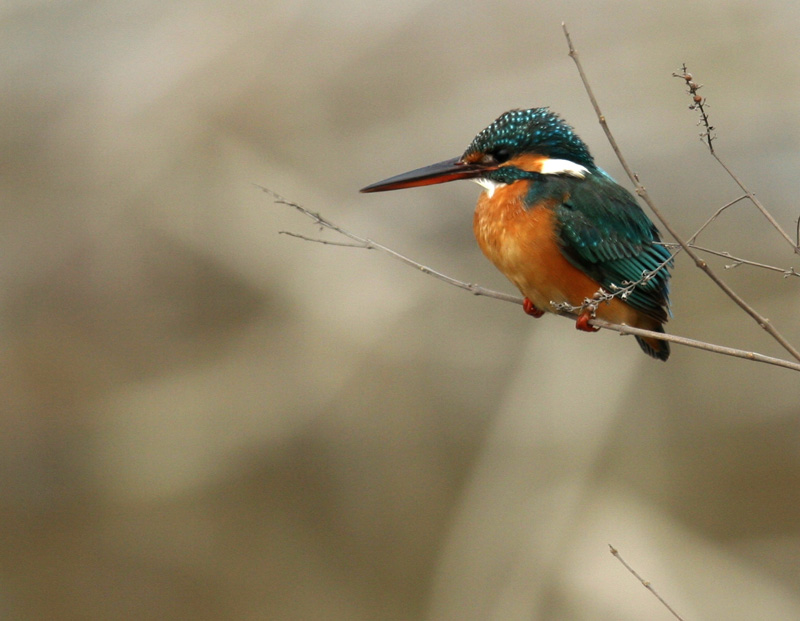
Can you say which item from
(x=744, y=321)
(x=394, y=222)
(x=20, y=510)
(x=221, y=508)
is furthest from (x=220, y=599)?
A: (x=744, y=321)

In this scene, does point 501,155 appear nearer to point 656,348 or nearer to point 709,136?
point 656,348

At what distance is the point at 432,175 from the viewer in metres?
1.91

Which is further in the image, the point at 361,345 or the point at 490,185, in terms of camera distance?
the point at 361,345

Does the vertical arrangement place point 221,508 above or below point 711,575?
below

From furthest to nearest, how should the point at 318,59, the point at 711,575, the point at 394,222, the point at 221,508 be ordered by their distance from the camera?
the point at 318,59 < the point at 221,508 < the point at 394,222 < the point at 711,575

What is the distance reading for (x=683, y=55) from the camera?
474 cm

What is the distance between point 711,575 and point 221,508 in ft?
7.98

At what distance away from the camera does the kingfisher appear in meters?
1.87

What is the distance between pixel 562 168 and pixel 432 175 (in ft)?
0.95

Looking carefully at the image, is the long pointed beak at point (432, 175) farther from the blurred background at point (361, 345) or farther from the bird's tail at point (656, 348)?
the blurred background at point (361, 345)

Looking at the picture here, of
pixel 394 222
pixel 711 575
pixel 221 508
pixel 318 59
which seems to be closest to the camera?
pixel 711 575

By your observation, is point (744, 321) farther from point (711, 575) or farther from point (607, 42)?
point (607, 42)

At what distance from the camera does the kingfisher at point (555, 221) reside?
1.87 metres

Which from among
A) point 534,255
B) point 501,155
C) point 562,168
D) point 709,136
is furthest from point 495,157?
point 709,136
